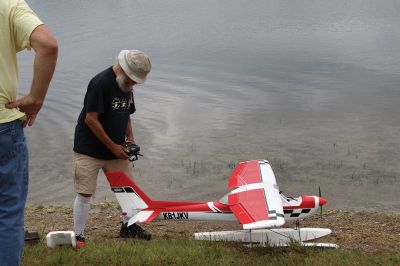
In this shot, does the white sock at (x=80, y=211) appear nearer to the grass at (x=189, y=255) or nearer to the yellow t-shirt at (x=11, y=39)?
the grass at (x=189, y=255)

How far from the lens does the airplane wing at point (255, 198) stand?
21.8ft

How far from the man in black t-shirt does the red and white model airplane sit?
47cm

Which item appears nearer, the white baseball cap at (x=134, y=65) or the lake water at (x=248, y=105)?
the white baseball cap at (x=134, y=65)

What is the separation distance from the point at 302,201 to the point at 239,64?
21134 mm

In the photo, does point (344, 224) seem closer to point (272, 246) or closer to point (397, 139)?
point (272, 246)

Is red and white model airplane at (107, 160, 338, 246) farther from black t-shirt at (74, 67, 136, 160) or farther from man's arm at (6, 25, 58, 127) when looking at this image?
man's arm at (6, 25, 58, 127)

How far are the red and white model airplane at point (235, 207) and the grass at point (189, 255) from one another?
615mm

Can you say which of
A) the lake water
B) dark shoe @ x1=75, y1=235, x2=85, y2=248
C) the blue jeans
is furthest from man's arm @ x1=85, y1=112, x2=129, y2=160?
the lake water

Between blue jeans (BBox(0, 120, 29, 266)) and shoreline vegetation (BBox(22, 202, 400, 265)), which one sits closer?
blue jeans (BBox(0, 120, 29, 266))

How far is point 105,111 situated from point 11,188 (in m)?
2.76

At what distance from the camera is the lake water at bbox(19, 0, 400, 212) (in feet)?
47.4

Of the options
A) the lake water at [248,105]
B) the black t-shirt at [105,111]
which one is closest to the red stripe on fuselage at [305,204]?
the black t-shirt at [105,111]

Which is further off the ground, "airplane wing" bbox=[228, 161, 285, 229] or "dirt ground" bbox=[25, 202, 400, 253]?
"airplane wing" bbox=[228, 161, 285, 229]

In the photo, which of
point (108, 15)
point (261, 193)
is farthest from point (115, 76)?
point (108, 15)
